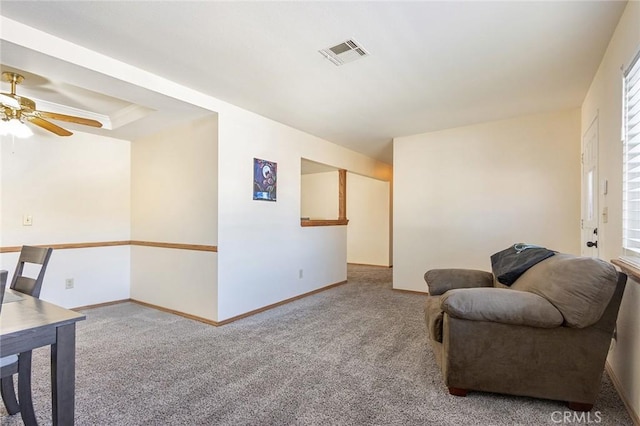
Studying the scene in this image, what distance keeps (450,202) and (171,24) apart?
12.3ft

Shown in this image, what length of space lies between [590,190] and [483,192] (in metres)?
1.20

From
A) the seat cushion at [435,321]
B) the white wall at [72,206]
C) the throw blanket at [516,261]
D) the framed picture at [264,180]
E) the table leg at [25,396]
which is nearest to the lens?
the table leg at [25,396]

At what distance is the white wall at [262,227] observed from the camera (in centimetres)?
329

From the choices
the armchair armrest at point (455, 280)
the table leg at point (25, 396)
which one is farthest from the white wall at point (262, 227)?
the armchair armrest at point (455, 280)

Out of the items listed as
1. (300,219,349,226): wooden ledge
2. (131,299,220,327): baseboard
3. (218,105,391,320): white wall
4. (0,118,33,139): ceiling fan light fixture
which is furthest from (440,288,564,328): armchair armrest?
(0,118,33,139): ceiling fan light fixture

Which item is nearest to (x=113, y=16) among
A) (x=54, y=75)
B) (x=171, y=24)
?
(x=171, y=24)

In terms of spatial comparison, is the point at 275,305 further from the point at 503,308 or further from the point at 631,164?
the point at 631,164

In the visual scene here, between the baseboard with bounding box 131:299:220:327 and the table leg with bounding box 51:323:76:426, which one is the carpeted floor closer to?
the baseboard with bounding box 131:299:220:327

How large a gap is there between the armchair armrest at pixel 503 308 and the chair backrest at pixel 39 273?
230 centimetres

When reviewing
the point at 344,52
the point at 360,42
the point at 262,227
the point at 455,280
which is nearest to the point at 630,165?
the point at 455,280

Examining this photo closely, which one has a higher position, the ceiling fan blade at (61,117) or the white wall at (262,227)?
the ceiling fan blade at (61,117)

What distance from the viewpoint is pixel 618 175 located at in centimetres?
199

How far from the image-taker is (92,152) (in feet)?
13.0

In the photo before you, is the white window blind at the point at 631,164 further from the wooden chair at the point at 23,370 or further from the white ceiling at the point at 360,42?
the wooden chair at the point at 23,370
